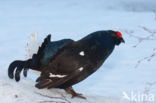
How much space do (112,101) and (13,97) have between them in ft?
4.01

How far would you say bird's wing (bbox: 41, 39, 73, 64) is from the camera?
4.57 m

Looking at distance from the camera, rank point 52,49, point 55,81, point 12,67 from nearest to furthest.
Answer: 1. point 55,81
2. point 52,49
3. point 12,67

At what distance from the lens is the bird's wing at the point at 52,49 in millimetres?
4570

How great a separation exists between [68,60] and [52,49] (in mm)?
250

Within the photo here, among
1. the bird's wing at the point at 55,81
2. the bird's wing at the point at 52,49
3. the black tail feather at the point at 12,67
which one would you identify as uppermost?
the bird's wing at the point at 52,49

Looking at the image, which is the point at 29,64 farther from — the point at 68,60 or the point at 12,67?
the point at 68,60

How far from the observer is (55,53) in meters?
4.57

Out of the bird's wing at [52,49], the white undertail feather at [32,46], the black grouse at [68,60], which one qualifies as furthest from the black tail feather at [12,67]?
the bird's wing at [52,49]

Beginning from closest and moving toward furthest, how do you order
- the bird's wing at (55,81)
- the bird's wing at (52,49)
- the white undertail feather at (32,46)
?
the bird's wing at (55,81), the bird's wing at (52,49), the white undertail feather at (32,46)

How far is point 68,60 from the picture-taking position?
444 cm

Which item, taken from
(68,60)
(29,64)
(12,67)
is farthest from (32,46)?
(68,60)

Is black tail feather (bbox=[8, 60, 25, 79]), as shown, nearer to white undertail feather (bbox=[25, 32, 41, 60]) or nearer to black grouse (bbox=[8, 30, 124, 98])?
black grouse (bbox=[8, 30, 124, 98])

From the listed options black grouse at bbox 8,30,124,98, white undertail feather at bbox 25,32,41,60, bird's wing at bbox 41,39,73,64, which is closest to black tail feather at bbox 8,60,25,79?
black grouse at bbox 8,30,124,98

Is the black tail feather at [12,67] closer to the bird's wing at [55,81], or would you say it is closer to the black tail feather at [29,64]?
the black tail feather at [29,64]
